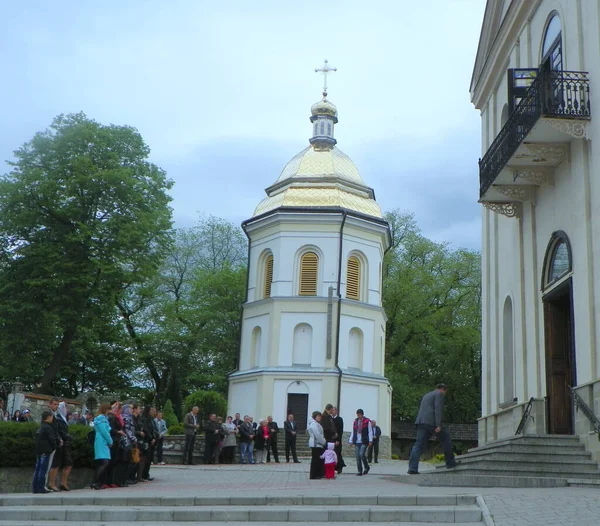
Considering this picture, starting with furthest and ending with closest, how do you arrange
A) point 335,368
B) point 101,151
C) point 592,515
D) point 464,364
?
point 464,364
point 335,368
point 101,151
point 592,515

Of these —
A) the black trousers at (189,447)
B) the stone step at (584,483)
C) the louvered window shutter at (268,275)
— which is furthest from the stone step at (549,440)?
the louvered window shutter at (268,275)

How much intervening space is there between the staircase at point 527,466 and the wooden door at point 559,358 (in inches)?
49.8

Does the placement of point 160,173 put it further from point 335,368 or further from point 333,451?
point 333,451

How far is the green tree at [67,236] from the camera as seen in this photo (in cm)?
3319

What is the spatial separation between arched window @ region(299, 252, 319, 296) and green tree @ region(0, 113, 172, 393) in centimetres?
741

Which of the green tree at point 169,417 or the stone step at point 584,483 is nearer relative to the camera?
the stone step at point 584,483

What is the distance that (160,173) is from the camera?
124ft

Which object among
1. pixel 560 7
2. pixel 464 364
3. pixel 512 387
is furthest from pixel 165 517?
pixel 464 364

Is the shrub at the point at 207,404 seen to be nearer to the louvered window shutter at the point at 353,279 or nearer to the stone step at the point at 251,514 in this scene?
the louvered window shutter at the point at 353,279

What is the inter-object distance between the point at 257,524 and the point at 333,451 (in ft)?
24.1

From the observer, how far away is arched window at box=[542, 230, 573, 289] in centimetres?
1723

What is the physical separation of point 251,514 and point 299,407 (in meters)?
28.2

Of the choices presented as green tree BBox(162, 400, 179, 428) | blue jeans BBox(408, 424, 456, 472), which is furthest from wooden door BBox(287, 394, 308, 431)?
blue jeans BBox(408, 424, 456, 472)

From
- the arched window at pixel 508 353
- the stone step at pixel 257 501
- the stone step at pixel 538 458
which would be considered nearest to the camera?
the stone step at pixel 257 501
